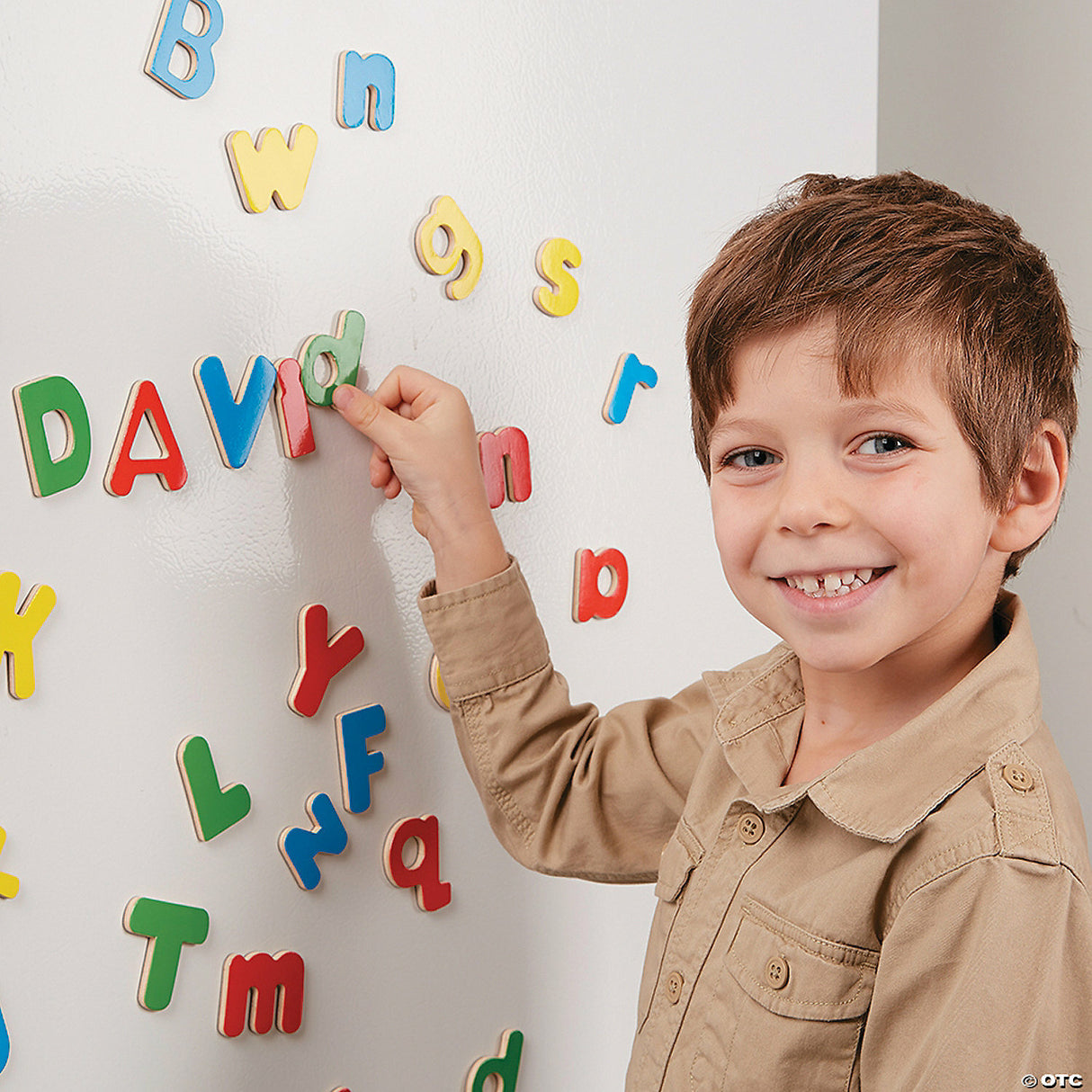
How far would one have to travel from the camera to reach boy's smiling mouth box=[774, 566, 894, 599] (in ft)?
1.89

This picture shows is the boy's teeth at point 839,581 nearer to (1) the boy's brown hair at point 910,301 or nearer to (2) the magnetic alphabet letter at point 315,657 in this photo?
(1) the boy's brown hair at point 910,301

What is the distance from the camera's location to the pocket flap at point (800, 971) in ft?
1.85

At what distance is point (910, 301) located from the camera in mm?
566

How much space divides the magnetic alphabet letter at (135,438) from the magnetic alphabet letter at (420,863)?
0.88ft

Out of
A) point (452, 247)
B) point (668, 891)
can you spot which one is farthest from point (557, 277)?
point (668, 891)

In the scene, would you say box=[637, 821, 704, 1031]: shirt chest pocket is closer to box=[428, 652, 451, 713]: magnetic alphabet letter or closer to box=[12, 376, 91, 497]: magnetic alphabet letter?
box=[428, 652, 451, 713]: magnetic alphabet letter

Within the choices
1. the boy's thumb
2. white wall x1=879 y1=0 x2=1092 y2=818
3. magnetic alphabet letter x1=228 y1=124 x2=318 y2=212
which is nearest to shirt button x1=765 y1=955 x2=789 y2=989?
the boy's thumb

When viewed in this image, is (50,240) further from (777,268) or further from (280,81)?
(777,268)

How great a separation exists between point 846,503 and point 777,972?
24 cm

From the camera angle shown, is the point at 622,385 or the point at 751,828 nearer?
the point at 751,828

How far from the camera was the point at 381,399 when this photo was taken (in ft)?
2.26

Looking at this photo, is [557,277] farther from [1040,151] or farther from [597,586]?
[1040,151]

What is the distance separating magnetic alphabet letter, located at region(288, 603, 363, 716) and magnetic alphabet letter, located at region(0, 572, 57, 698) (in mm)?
142

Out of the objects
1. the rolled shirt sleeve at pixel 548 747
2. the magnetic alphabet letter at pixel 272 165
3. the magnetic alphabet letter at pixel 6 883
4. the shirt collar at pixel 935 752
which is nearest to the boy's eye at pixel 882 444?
the shirt collar at pixel 935 752
